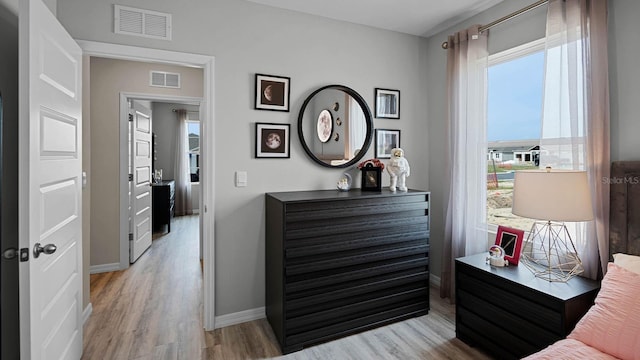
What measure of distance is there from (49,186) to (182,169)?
6065mm

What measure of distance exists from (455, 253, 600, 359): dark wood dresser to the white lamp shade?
1.36 ft

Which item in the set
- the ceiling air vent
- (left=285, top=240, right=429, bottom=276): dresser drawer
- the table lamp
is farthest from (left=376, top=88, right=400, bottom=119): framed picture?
the ceiling air vent

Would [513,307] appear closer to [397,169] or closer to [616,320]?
[616,320]

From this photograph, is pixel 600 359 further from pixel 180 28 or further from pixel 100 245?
pixel 100 245

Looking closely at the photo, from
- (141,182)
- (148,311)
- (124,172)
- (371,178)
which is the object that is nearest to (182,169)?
(141,182)

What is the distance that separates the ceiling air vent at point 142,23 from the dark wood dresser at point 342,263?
56.0 inches

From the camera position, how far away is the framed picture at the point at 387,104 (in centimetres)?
315

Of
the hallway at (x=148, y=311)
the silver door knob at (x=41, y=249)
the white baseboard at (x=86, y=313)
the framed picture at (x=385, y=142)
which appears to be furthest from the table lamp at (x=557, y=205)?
the white baseboard at (x=86, y=313)

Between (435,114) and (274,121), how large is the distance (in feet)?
5.44

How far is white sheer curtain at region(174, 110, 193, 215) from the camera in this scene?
24.1 feet

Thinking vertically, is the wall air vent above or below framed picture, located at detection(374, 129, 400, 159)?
above

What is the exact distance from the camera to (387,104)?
10.5 feet

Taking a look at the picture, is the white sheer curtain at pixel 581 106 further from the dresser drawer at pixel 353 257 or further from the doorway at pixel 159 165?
the doorway at pixel 159 165

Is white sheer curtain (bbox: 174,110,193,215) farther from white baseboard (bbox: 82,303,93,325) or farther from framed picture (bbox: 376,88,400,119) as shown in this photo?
framed picture (bbox: 376,88,400,119)
